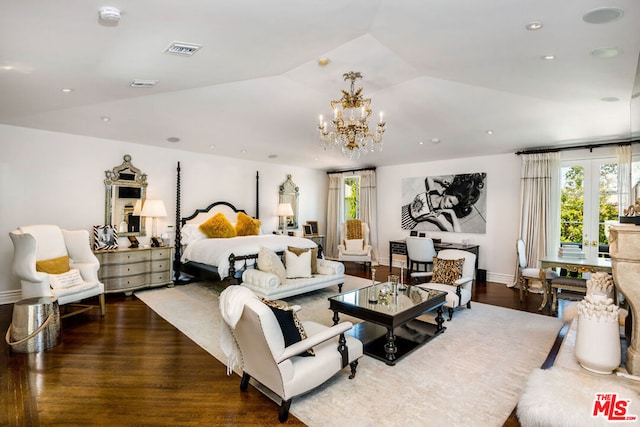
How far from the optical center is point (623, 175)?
518cm

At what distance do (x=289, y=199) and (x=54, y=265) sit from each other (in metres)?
5.21

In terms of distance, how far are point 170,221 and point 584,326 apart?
6446 millimetres

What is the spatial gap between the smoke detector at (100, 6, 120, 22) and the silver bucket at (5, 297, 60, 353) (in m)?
2.92

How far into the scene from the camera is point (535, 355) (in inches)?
127

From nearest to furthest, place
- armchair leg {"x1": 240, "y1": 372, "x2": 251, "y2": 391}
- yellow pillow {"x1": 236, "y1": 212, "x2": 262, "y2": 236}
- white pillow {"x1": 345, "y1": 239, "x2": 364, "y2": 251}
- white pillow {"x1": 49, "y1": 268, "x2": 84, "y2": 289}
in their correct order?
armchair leg {"x1": 240, "y1": 372, "x2": 251, "y2": 391} < white pillow {"x1": 49, "y1": 268, "x2": 84, "y2": 289} < yellow pillow {"x1": 236, "y1": 212, "x2": 262, "y2": 236} < white pillow {"x1": 345, "y1": 239, "x2": 364, "y2": 251}

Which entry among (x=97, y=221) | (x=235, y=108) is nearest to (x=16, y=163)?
(x=97, y=221)

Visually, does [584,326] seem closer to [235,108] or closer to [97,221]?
[235,108]

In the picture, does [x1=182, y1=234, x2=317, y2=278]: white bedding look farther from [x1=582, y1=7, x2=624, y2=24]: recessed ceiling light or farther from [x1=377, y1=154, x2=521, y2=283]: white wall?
[x1=582, y1=7, x2=624, y2=24]: recessed ceiling light

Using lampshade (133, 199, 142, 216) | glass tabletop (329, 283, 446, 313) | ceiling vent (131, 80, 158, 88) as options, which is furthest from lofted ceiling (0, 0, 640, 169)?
glass tabletop (329, 283, 446, 313)

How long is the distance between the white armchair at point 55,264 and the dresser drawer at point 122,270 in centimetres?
63

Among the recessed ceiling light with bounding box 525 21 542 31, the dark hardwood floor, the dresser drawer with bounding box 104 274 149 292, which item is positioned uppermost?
the recessed ceiling light with bounding box 525 21 542 31

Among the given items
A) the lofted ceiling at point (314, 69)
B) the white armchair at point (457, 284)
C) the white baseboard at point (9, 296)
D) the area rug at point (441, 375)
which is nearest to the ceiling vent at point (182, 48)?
the lofted ceiling at point (314, 69)

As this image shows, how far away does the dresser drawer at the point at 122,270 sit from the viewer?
17.0ft

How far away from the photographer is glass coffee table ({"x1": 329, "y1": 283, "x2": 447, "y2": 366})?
316 centimetres
